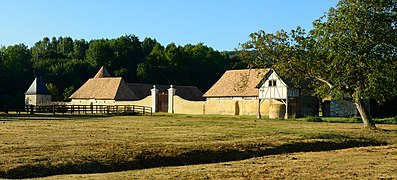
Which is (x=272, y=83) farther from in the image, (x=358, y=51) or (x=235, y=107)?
(x=358, y=51)

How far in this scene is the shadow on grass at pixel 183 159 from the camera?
538 inches

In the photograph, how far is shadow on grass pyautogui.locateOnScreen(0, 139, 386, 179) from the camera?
13656 mm

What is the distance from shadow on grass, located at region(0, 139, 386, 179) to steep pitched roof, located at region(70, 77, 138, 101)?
1794 inches

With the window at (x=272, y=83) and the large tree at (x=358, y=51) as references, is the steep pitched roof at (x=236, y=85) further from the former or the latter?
the large tree at (x=358, y=51)

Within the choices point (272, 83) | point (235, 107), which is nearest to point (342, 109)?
point (272, 83)

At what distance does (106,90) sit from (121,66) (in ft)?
72.0

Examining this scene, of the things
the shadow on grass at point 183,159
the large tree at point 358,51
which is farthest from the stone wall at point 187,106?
the shadow on grass at point 183,159

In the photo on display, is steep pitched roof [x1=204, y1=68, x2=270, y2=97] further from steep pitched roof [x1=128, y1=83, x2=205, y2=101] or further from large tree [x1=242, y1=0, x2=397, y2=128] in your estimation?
large tree [x1=242, y1=0, x2=397, y2=128]

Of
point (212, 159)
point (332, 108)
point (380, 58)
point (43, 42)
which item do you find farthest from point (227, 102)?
point (43, 42)

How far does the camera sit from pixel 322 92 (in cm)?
3177

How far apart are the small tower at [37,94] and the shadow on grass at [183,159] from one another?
50842 millimetres

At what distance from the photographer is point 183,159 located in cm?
1689

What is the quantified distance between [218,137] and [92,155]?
7.74m

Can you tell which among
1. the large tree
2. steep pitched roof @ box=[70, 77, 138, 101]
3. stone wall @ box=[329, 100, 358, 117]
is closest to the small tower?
steep pitched roof @ box=[70, 77, 138, 101]
